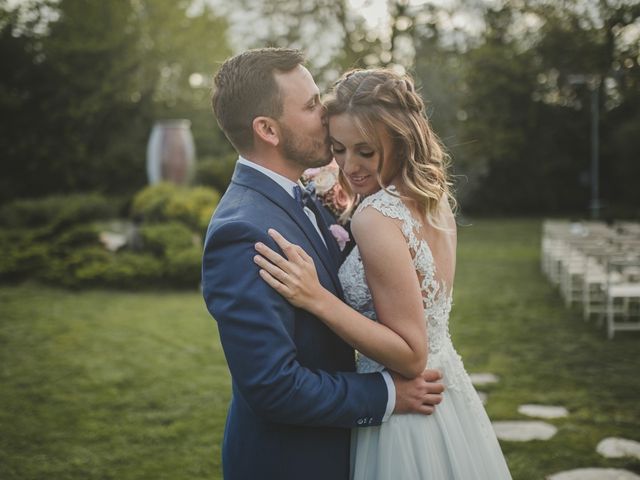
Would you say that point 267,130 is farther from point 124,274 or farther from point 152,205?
point 152,205

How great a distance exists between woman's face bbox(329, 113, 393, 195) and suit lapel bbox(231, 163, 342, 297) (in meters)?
0.23

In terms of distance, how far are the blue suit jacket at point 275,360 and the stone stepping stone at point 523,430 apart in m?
2.82

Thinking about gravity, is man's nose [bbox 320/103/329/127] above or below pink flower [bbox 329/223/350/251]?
above

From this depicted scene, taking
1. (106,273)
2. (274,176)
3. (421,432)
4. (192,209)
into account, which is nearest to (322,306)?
(274,176)

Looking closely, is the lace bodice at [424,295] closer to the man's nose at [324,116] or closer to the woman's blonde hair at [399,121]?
the woman's blonde hair at [399,121]

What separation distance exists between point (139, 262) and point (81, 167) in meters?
17.6

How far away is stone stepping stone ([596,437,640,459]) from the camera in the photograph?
13.8 ft

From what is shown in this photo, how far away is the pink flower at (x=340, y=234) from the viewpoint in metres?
2.36

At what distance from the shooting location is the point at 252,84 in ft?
6.62

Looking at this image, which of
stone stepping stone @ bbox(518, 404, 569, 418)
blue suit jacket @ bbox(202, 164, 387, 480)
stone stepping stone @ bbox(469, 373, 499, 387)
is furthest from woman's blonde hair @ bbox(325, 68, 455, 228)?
stone stepping stone @ bbox(469, 373, 499, 387)

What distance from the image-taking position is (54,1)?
26297mm

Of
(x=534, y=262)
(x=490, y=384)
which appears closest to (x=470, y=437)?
(x=490, y=384)

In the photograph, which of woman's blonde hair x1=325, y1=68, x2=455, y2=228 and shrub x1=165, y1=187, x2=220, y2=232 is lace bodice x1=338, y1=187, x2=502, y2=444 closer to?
woman's blonde hair x1=325, y1=68, x2=455, y2=228

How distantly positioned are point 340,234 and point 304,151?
0.39 metres
